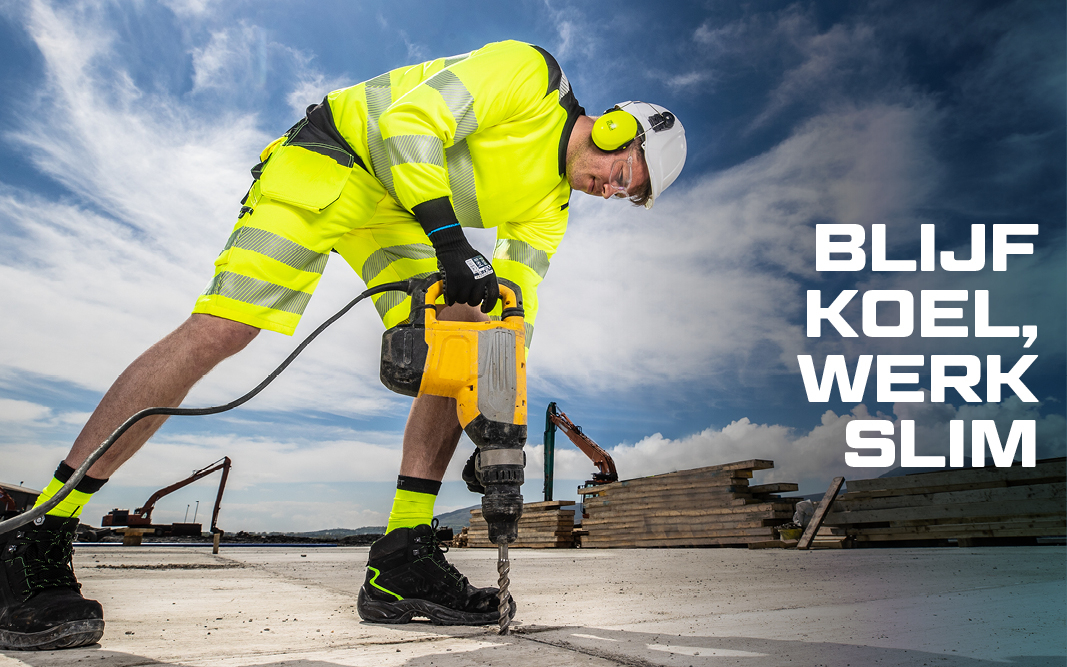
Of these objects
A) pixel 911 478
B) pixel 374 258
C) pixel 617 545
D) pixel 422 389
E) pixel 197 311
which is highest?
pixel 374 258

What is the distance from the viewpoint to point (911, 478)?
665cm

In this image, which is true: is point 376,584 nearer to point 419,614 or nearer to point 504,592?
point 419,614

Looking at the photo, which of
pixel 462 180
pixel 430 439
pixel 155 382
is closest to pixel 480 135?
pixel 462 180

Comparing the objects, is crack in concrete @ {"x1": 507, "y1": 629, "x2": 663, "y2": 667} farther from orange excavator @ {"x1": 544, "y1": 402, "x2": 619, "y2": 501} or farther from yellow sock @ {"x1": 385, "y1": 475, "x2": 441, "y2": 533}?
orange excavator @ {"x1": 544, "y1": 402, "x2": 619, "y2": 501}

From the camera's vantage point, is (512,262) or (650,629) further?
(512,262)

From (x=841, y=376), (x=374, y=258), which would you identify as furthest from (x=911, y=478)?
(x=374, y=258)

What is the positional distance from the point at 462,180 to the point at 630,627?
4.61 feet

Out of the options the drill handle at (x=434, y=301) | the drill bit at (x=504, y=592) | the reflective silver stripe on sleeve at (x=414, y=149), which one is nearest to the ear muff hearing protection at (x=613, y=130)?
the reflective silver stripe on sleeve at (x=414, y=149)

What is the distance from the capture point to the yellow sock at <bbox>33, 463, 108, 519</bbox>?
1.40 meters

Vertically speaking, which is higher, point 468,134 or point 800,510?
point 468,134

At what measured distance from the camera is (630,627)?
1406mm

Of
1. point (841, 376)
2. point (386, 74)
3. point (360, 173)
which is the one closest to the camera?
point (360, 173)

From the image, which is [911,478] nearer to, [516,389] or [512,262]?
[512,262]

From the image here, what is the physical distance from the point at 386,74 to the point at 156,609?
5.90 feet
